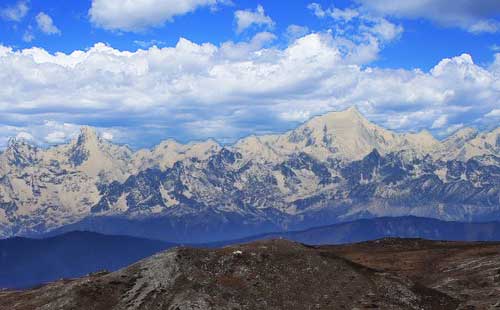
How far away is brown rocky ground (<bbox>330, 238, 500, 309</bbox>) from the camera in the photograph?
12242 centimetres

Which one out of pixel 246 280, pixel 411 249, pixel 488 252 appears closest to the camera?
pixel 246 280

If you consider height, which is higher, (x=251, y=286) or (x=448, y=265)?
(x=251, y=286)

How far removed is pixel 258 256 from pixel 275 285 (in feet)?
28.4

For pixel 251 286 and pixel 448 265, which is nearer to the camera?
pixel 251 286

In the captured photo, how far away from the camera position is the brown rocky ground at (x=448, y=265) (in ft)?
402

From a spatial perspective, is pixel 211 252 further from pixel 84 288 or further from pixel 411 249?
pixel 411 249

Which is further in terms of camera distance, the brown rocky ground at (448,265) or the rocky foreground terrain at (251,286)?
the brown rocky ground at (448,265)

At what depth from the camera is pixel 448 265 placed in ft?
496

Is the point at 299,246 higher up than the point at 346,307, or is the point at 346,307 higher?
the point at 299,246

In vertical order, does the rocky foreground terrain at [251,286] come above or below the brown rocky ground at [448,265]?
above

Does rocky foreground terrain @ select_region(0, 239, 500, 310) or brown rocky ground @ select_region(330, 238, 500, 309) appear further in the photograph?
brown rocky ground @ select_region(330, 238, 500, 309)

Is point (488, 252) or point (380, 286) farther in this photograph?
point (488, 252)

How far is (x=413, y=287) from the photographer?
110m

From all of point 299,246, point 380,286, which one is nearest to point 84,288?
point 299,246
